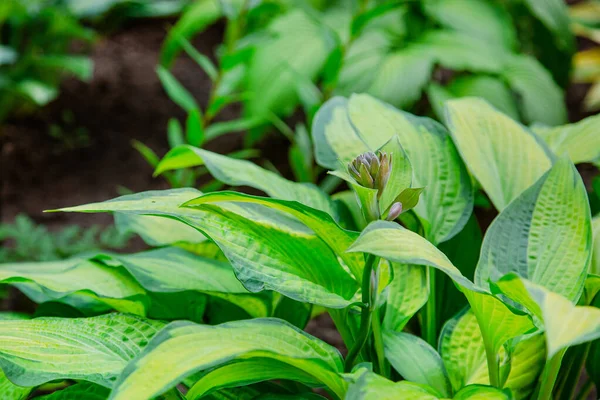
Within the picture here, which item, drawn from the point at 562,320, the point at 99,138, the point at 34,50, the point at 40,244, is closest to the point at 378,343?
the point at 562,320

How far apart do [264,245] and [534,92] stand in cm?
130

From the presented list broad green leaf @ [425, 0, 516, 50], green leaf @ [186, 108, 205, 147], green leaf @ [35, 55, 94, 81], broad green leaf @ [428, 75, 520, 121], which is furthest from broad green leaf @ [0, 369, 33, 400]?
broad green leaf @ [425, 0, 516, 50]

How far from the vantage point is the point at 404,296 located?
0.71m

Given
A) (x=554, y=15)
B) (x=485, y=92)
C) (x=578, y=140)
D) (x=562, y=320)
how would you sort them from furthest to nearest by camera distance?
(x=554, y=15)
(x=485, y=92)
(x=578, y=140)
(x=562, y=320)

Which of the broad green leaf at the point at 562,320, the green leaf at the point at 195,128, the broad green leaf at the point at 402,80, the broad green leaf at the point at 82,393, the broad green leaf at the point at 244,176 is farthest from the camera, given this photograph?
the broad green leaf at the point at 402,80

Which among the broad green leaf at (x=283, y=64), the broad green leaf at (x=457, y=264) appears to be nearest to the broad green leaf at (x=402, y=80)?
the broad green leaf at (x=283, y=64)

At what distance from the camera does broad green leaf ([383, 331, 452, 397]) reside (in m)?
0.62

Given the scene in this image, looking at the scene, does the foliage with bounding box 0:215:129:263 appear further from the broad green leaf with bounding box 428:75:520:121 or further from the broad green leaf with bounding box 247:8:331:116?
the broad green leaf with bounding box 428:75:520:121

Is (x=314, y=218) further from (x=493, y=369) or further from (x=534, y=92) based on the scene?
(x=534, y=92)

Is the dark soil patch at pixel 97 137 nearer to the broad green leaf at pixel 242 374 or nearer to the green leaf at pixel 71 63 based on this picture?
the green leaf at pixel 71 63

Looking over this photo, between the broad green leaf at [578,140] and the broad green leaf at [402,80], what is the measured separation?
0.65 meters

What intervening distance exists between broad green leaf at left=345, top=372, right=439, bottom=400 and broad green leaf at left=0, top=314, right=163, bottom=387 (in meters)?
0.21

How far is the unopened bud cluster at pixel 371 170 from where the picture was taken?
0.51 meters

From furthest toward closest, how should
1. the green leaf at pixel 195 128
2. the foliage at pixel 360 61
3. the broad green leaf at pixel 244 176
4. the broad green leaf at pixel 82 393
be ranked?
the foliage at pixel 360 61
the green leaf at pixel 195 128
the broad green leaf at pixel 244 176
the broad green leaf at pixel 82 393
